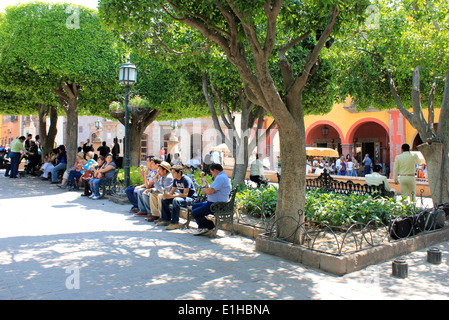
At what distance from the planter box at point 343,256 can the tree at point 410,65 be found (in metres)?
2.51

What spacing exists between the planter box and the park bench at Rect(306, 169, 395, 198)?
191cm

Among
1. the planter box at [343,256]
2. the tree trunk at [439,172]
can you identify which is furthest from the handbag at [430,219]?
Answer: the tree trunk at [439,172]

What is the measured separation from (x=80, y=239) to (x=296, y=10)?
552 centimetres

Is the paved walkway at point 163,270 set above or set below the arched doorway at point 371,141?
below

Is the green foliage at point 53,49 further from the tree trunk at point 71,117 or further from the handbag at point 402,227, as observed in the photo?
the handbag at point 402,227

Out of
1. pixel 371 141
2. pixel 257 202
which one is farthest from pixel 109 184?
pixel 371 141

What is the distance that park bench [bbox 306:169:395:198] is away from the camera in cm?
857

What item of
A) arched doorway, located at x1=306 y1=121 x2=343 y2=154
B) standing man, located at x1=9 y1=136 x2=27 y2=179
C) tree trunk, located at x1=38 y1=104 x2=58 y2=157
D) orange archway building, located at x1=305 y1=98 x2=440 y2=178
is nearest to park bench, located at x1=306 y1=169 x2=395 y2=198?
standing man, located at x1=9 y1=136 x2=27 y2=179

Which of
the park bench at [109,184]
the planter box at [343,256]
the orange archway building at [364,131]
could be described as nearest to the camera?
the planter box at [343,256]

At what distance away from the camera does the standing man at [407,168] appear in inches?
368

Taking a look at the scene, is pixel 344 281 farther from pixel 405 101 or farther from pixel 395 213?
pixel 405 101

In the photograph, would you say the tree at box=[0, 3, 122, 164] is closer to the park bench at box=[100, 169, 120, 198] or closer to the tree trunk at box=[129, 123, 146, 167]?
the tree trunk at box=[129, 123, 146, 167]
